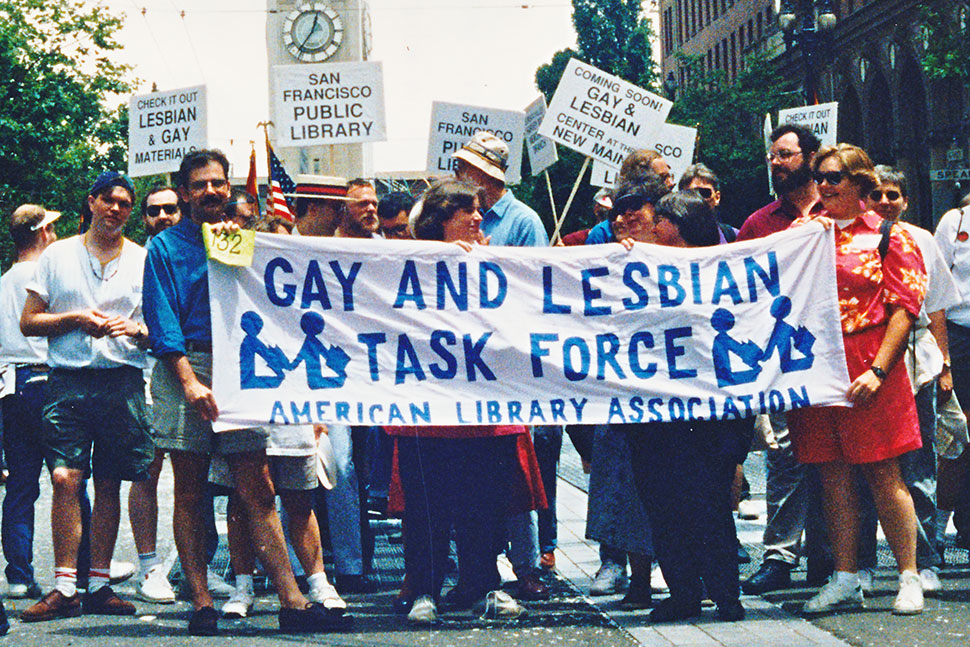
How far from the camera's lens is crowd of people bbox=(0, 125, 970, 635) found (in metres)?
6.51

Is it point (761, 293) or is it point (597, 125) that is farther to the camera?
point (597, 125)

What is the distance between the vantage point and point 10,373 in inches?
313

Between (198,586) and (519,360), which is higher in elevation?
(519,360)

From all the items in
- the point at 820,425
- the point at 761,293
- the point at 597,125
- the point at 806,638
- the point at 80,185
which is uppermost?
the point at 80,185

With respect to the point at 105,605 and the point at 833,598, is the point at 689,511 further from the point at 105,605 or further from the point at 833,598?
the point at 105,605

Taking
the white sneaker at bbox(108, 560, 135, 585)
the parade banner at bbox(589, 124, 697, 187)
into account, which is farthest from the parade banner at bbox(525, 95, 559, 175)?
the white sneaker at bbox(108, 560, 135, 585)

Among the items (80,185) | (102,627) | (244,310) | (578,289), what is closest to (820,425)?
(578,289)

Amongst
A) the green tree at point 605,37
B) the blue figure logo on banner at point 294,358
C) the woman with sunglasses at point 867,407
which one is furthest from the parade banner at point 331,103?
the green tree at point 605,37

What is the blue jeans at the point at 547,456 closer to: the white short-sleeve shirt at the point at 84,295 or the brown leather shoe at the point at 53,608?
the white short-sleeve shirt at the point at 84,295

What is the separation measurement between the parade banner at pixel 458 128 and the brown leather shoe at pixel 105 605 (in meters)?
6.09

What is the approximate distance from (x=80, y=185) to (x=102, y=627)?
4507 cm

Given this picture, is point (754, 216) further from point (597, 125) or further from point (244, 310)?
point (597, 125)

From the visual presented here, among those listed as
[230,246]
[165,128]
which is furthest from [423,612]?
[165,128]

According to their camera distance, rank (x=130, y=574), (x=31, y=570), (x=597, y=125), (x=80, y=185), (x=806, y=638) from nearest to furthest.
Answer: (x=806, y=638), (x=31, y=570), (x=130, y=574), (x=597, y=125), (x=80, y=185)
